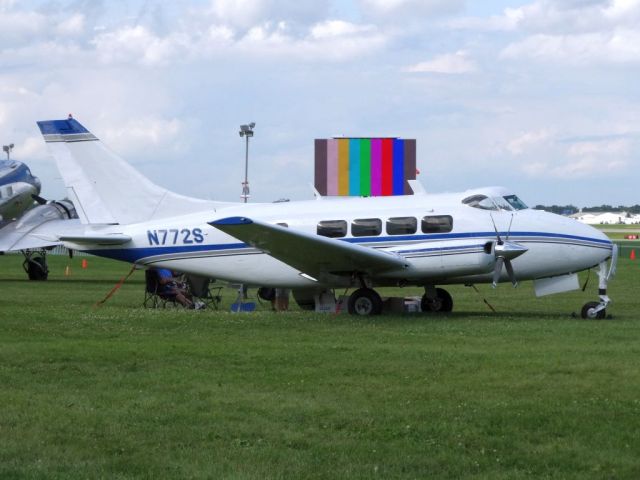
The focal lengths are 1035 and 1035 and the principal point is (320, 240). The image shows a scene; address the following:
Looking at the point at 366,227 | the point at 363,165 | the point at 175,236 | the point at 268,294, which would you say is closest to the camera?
the point at 366,227

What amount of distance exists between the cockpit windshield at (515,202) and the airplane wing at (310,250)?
2824 mm

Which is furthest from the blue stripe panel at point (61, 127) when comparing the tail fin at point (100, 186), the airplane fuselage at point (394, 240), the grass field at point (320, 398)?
the grass field at point (320, 398)

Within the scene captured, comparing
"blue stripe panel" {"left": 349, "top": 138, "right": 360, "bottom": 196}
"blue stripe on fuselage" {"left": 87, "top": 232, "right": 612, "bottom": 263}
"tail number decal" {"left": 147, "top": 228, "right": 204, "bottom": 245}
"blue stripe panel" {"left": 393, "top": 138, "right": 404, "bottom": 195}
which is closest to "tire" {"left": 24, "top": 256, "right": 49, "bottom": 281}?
"blue stripe panel" {"left": 349, "top": 138, "right": 360, "bottom": 196}

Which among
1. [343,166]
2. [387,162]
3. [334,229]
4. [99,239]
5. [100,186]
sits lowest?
[99,239]

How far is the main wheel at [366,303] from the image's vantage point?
22.8 metres

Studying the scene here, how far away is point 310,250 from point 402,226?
235 centimetres

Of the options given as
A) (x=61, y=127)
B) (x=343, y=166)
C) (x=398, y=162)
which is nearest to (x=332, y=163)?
(x=343, y=166)

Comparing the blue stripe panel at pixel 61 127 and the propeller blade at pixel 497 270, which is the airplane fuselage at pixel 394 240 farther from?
the blue stripe panel at pixel 61 127

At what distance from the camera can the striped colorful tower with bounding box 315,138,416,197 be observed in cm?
5012

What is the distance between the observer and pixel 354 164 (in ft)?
165

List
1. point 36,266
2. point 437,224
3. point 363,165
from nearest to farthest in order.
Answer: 1. point 437,224
2. point 36,266
3. point 363,165

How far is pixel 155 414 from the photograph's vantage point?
37.5ft

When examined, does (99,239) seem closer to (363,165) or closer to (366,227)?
(366,227)

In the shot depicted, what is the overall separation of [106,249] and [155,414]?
44.8 ft
